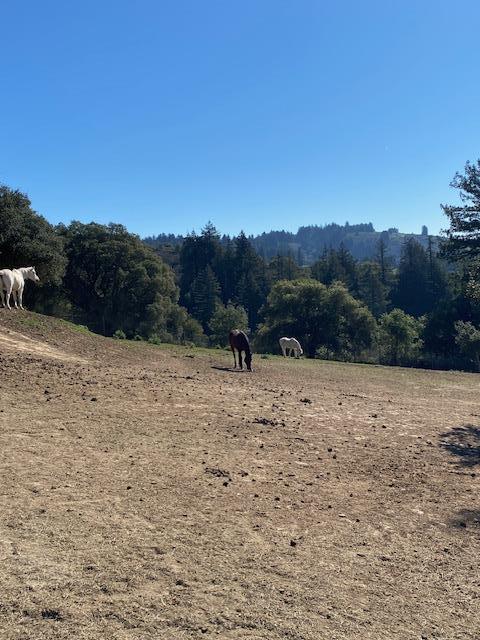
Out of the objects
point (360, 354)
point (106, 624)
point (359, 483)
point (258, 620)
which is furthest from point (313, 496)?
point (360, 354)

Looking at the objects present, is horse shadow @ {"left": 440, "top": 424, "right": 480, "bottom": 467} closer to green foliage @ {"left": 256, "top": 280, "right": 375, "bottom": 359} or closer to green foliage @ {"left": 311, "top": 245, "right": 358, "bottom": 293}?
green foliage @ {"left": 256, "top": 280, "right": 375, "bottom": 359}

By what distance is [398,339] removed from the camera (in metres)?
56.0

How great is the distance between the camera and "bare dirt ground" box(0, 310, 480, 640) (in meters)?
3.86

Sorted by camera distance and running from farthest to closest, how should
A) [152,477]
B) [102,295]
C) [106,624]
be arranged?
[102,295], [152,477], [106,624]

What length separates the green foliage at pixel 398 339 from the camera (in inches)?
2185

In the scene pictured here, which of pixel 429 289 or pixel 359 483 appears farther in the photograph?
pixel 429 289

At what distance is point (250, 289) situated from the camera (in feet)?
337

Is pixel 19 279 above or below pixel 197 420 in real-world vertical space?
above

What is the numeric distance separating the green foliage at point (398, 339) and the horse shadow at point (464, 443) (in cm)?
4530

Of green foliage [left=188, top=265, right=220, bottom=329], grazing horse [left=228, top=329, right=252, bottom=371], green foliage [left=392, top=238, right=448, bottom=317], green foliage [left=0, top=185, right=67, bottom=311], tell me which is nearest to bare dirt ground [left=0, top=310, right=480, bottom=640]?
grazing horse [left=228, top=329, right=252, bottom=371]

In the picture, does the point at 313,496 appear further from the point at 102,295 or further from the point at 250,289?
the point at 250,289

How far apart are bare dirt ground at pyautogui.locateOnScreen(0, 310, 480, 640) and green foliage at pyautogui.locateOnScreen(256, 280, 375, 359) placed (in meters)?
47.1

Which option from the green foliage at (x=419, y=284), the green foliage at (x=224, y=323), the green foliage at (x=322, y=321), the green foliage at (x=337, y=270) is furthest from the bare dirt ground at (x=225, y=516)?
the green foliage at (x=419, y=284)

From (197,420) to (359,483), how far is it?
363 cm
